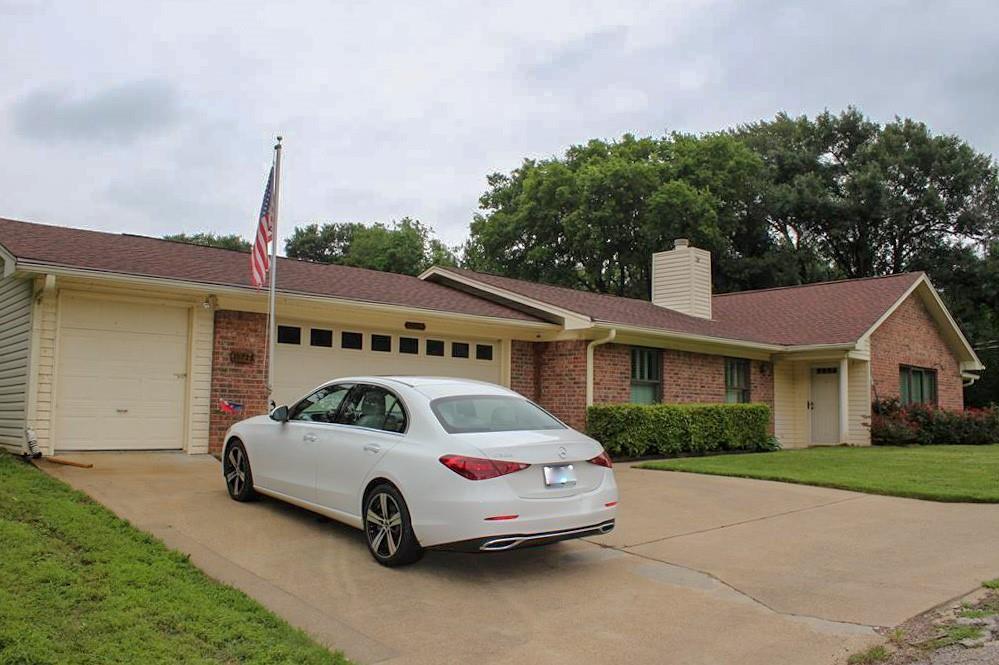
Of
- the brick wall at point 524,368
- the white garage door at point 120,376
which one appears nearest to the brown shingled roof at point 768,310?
the brick wall at point 524,368

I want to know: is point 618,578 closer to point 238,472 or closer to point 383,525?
point 383,525

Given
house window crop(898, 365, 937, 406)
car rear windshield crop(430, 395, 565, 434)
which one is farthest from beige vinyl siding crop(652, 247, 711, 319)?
car rear windshield crop(430, 395, 565, 434)

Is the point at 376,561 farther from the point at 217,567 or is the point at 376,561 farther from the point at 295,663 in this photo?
the point at 295,663

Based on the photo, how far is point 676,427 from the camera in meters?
15.0

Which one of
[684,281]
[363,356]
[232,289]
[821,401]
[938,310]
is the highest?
[684,281]

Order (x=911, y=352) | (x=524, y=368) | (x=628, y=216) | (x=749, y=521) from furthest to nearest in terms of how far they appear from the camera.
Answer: (x=628, y=216) → (x=911, y=352) → (x=524, y=368) → (x=749, y=521)

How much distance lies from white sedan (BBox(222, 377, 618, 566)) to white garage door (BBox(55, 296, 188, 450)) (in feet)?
14.6

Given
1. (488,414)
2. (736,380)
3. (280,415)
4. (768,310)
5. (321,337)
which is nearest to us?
(488,414)

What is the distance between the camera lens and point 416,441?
5.96 metres

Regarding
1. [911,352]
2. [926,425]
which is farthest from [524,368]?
[911,352]

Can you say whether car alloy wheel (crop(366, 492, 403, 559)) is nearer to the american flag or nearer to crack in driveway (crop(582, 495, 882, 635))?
crack in driveway (crop(582, 495, 882, 635))

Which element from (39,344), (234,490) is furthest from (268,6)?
(234,490)

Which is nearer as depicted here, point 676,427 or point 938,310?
point 676,427

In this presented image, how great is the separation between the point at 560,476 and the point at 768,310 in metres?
18.5
